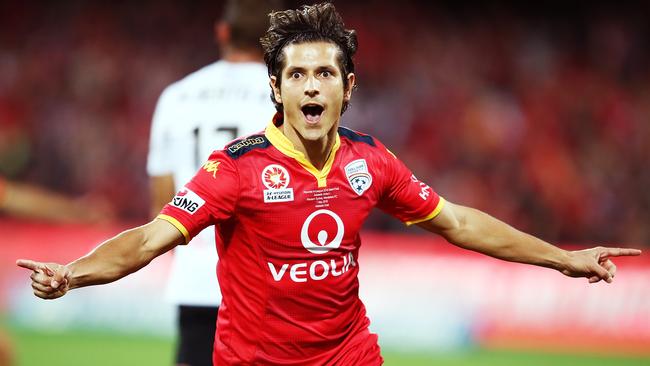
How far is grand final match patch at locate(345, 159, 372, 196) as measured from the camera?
4.12 m

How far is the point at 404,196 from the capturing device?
430 centimetres

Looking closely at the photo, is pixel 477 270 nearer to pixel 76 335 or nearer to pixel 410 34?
pixel 76 335

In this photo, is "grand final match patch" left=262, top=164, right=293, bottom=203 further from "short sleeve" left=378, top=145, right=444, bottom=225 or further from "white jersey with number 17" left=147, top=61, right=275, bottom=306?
"white jersey with number 17" left=147, top=61, right=275, bottom=306

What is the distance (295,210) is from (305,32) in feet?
2.30

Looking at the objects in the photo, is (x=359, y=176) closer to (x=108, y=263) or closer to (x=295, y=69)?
(x=295, y=69)

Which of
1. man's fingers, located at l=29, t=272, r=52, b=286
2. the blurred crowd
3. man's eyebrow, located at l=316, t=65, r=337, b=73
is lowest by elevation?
man's fingers, located at l=29, t=272, r=52, b=286

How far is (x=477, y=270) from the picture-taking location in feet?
29.9

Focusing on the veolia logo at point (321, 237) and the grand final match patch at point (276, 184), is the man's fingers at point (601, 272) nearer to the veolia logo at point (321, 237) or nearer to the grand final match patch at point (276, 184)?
the veolia logo at point (321, 237)

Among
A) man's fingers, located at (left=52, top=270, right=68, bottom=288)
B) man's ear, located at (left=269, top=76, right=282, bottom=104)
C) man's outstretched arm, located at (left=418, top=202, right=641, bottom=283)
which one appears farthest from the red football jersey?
man's fingers, located at (left=52, top=270, right=68, bottom=288)

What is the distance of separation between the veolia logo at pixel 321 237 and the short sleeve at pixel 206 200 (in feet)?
0.95

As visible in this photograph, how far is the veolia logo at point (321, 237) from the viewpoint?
402 cm

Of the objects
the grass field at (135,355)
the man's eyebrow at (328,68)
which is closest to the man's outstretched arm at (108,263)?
the man's eyebrow at (328,68)

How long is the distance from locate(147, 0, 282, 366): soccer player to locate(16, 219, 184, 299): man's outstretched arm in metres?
1.23

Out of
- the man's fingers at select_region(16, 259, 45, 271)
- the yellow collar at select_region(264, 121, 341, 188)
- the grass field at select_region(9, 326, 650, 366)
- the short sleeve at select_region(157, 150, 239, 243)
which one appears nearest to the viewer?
the man's fingers at select_region(16, 259, 45, 271)
